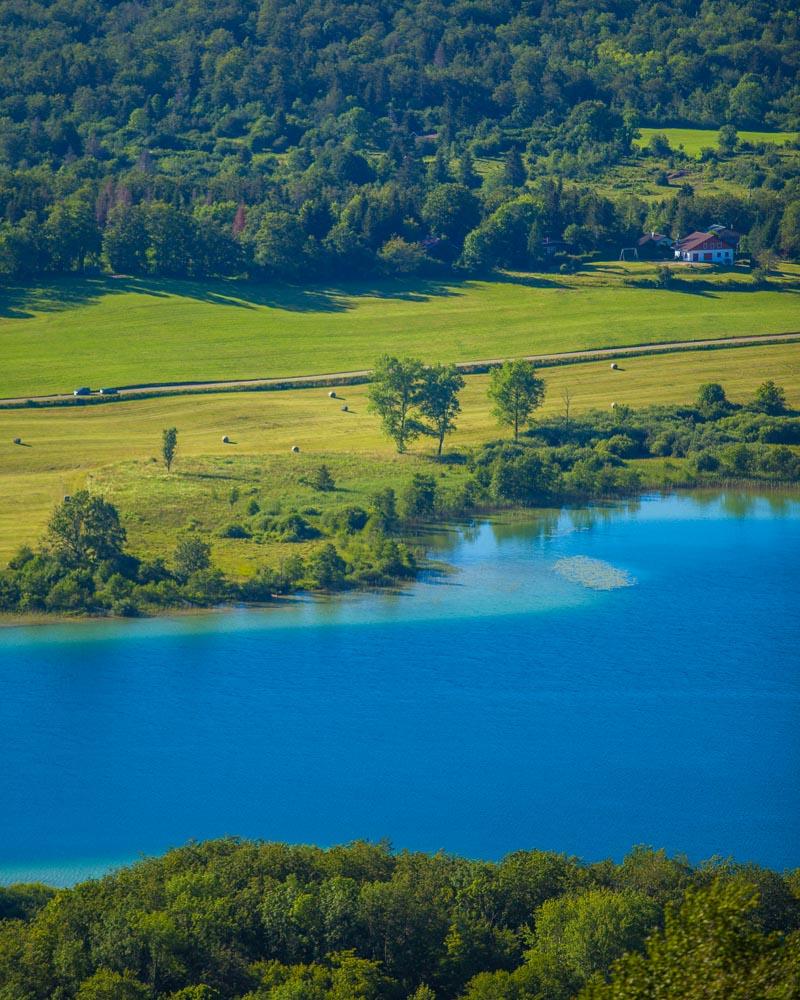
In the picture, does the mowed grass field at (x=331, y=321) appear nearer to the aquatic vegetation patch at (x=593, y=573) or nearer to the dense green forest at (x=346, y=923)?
the aquatic vegetation patch at (x=593, y=573)

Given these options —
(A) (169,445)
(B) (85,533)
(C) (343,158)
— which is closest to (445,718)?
(B) (85,533)

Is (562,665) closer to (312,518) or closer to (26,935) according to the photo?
(312,518)

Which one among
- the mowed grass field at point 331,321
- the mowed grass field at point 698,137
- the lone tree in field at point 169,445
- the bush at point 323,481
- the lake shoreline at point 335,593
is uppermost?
the mowed grass field at point 698,137

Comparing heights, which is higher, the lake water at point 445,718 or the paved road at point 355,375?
the paved road at point 355,375

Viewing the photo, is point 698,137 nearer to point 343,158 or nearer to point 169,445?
point 343,158

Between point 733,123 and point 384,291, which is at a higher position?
point 733,123

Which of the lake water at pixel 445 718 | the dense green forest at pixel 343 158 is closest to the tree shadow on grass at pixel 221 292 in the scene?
the dense green forest at pixel 343 158

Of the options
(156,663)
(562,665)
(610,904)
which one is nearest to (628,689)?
(562,665)
